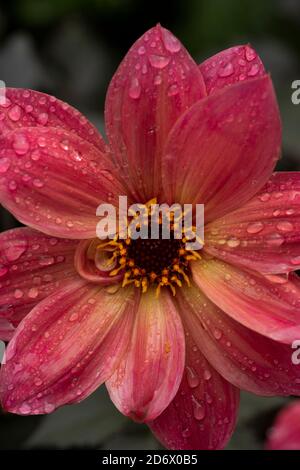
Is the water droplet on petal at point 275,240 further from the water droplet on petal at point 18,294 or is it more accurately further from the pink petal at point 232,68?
the water droplet on petal at point 18,294

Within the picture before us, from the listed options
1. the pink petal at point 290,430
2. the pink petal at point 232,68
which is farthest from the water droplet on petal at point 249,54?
the pink petal at point 290,430

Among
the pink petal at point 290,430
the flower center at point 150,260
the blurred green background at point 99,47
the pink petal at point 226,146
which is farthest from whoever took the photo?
the blurred green background at point 99,47

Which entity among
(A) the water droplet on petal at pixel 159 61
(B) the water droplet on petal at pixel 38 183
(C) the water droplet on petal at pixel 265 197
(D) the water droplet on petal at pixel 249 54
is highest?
(D) the water droplet on petal at pixel 249 54

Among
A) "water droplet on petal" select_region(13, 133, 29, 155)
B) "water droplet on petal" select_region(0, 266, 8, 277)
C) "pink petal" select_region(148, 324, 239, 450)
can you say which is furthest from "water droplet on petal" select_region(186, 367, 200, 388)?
"water droplet on petal" select_region(13, 133, 29, 155)

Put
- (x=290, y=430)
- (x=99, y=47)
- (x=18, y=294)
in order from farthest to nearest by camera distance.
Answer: (x=99, y=47)
(x=18, y=294)
(x=290, y=430)

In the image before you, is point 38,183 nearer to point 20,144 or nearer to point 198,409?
point 20,144

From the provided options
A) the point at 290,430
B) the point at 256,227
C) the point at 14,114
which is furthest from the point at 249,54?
the point at 290,430
